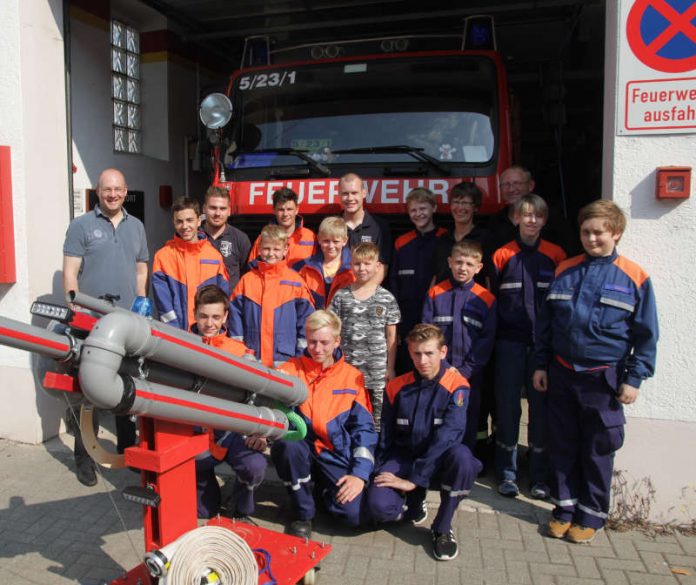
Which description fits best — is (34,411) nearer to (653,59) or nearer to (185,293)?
(185,293)

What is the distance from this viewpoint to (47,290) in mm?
4684

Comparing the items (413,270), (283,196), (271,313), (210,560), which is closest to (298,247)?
(283,196)

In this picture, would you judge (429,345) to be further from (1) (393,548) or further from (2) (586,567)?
(2) (586,567)

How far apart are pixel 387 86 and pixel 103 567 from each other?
3.73 meters

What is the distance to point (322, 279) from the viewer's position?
13.9 ft

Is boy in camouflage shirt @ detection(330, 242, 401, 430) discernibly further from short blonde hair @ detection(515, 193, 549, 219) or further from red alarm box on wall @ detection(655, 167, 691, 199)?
red alarm box on wall @ detection(655, 167, 691, 199)

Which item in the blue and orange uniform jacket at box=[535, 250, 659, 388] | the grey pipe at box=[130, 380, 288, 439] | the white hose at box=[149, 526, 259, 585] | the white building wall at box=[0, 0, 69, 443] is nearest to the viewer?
the grey pipe at box=[130, 380, 288, 439]

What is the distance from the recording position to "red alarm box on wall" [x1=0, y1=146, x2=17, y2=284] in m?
4.45

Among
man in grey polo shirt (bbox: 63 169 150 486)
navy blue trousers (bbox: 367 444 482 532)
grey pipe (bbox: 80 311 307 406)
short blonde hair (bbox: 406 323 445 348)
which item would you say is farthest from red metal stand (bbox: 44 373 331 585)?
man in grey polo shirt (bbox: 63 169 150 486)

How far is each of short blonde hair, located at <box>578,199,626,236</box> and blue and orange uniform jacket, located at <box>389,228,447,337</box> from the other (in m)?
1.18

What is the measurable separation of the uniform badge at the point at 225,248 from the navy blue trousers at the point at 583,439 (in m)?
2.30

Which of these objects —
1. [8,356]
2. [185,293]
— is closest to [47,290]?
[8,356]

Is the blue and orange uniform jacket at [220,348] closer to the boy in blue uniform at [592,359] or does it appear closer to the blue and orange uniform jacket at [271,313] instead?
the blue and orange uniform jacket at [271,313]

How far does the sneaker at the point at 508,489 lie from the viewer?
3846 millimetres
